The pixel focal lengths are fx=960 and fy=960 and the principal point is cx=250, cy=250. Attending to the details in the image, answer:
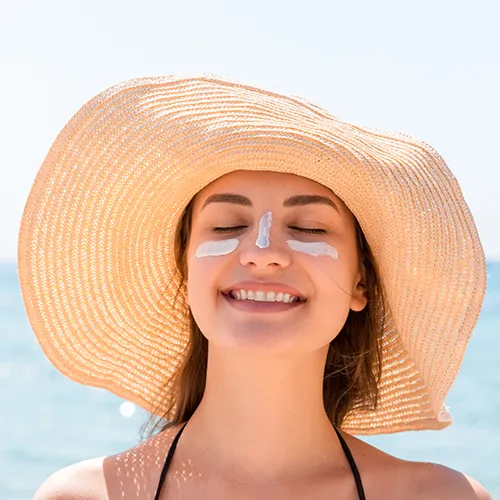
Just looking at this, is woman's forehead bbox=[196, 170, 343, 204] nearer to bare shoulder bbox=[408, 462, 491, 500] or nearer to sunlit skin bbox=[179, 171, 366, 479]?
sunlit skin bbox=[179, 171, 366, 479]

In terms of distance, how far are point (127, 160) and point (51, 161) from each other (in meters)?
0.22

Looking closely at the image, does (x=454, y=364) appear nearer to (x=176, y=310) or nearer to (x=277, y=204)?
(x=277, y=204)

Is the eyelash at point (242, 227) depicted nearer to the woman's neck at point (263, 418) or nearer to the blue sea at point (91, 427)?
the woman's neck at point (263, 418)

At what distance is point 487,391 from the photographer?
13.3 metres

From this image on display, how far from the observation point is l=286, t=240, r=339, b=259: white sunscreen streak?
249cm

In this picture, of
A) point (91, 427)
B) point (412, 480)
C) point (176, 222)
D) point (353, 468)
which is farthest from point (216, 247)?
point (91, 427)

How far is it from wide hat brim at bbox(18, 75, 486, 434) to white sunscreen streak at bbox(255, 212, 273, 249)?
0.14 metres

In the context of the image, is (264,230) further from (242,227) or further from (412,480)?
(412,480)

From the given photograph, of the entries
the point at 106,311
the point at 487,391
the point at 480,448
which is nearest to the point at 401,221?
the point at 106,311

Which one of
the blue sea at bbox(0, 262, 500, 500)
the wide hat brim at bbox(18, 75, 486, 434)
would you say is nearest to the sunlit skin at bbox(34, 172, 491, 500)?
the wide hat brim at bbox(18, 75, 486, 434)

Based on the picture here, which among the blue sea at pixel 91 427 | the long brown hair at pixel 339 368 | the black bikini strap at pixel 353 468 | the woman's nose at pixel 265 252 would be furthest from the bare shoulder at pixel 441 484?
the blue sea at pixel 91 427

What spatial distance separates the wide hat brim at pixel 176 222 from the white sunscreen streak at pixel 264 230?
0.45 ft

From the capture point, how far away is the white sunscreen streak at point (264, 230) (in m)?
2.45

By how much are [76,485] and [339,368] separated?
0.89m
